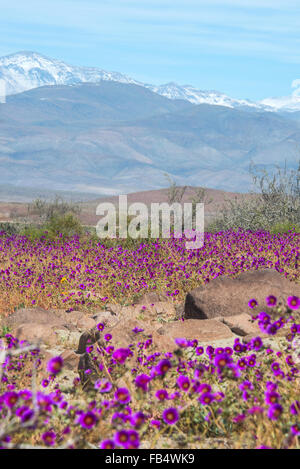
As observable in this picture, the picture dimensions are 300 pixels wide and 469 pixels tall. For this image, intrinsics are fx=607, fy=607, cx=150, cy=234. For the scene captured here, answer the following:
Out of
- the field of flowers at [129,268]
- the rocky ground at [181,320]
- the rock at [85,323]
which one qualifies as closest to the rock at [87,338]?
the rocky ground at [181,320]

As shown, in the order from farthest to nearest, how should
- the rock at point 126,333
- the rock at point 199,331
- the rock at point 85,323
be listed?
the rock at point 85,323 < the rock at point 199,331 < the rock at point 126,333

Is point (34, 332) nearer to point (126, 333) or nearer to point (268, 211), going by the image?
point (126, 333)

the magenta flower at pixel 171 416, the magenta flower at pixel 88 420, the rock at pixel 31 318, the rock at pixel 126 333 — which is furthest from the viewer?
the rock at pixel 31 318

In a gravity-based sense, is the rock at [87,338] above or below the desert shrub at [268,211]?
below

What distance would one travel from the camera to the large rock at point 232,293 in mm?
6973

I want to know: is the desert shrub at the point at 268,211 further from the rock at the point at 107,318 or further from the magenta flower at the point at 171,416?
the magenta flower at the point at 171,416

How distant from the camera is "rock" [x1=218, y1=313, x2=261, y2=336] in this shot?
6.13 metres

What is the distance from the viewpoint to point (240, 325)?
20.4 feet

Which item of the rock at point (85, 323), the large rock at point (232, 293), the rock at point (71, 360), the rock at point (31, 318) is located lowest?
the rock at point (71, 360)

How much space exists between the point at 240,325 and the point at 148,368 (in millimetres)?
1830

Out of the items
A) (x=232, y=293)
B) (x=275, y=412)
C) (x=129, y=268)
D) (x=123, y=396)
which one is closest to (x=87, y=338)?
(x=232, y=293)

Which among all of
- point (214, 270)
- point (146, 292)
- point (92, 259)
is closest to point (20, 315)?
point (146, 292)

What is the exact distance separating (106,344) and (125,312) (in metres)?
2.80

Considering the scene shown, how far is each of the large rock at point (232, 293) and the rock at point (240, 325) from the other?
48cm
